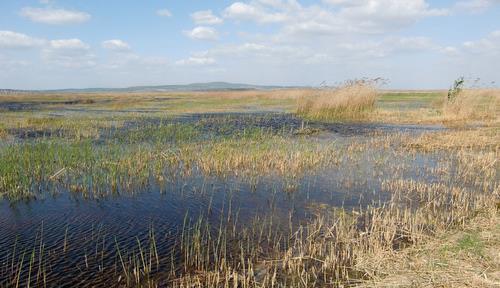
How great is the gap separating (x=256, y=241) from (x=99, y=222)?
11.9 ft

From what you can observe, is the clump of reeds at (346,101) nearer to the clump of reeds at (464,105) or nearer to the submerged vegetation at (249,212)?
the clump of reeds at (464,105)

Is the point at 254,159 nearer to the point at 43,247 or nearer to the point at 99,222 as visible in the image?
the point at 99,222

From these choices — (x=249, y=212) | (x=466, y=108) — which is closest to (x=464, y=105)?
(x=466, y=108)

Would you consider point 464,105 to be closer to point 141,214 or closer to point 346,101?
point 346,101

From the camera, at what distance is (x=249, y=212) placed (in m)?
9.45

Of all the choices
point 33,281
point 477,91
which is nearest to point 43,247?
Answer: point 33,281

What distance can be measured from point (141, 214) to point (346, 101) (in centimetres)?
2391

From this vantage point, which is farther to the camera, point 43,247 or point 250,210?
point 250,210

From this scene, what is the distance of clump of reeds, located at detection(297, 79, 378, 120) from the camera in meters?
29.8

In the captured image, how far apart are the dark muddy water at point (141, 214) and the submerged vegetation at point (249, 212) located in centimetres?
4

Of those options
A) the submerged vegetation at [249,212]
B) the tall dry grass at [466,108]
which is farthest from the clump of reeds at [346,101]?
the submerged vegetation at [249,212]

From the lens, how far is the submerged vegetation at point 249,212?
6.31 metres

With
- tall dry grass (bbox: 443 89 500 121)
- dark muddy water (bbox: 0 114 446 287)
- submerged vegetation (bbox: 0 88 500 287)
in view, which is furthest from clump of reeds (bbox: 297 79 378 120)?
dark muddy water (bbox: 0 114 446 287)

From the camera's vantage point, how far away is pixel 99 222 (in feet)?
28.3
